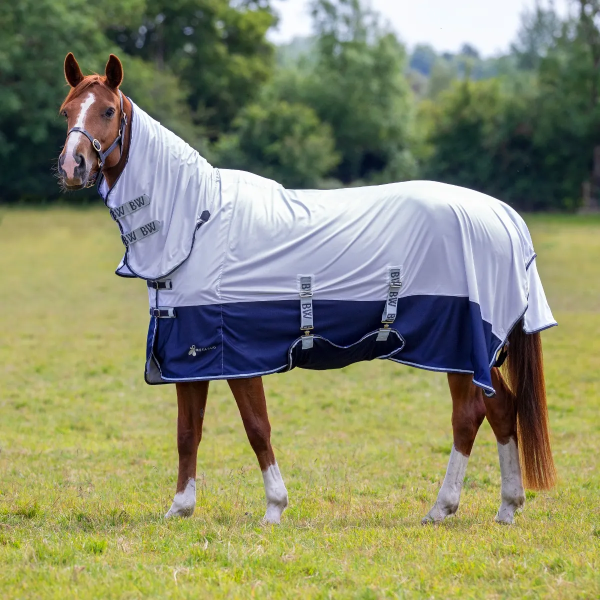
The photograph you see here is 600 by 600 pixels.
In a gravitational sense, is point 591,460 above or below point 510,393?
below

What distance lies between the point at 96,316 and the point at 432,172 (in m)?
32.6

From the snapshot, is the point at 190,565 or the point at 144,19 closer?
the point at 190,565

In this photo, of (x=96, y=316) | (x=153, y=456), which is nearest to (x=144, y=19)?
(x=96, y=316)

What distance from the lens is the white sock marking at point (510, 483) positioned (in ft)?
16.5

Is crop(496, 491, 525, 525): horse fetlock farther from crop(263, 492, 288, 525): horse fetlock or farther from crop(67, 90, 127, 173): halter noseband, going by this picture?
crop(67, 90, 127, 173): halter noseband

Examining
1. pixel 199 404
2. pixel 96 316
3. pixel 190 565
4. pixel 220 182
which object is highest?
pixel 220 182

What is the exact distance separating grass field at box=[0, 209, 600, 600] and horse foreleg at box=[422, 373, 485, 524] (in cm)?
11

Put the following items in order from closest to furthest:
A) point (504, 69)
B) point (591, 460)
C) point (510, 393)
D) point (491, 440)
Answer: point (510, 393) < point (591, 460) < point (491, 440) < point (504, 69)

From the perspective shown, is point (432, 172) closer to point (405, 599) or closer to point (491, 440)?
point (491, 440)

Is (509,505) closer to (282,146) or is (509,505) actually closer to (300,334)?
(300,334)

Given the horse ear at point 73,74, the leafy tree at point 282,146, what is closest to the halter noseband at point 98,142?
the horse ear at point 73,74

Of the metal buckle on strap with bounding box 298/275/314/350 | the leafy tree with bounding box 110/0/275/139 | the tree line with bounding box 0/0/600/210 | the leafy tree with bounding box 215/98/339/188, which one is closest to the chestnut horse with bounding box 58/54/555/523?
the metal buckle on strap with bounding box 298/275/314/350

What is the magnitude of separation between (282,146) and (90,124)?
1551 inches

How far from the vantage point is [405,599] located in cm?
340
